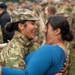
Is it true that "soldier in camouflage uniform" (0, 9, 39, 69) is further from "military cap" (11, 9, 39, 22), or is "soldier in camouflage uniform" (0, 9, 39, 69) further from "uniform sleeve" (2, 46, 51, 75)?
"uniform sleeve" (2, 46, 51, 75)

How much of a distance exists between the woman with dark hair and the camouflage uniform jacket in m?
0.09

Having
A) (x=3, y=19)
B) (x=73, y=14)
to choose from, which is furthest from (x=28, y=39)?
(x=73, y=14)

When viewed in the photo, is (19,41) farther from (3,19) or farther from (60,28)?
(3,19)

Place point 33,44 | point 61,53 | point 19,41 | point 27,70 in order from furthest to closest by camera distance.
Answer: point 33,44, point 19,41, point 61,53, point 27,70

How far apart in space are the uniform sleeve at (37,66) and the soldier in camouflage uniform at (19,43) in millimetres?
254

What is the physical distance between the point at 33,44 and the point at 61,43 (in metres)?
0.48

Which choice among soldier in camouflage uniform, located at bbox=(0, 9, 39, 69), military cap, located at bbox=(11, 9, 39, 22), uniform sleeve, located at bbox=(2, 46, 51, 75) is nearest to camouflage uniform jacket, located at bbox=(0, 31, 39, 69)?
soldier in camouflage uniform, located at bbox=(0, 9, 39, 69)

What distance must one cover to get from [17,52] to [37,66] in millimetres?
429

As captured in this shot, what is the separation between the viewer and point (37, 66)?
2.86 meters

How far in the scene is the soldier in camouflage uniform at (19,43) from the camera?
3.17 meters

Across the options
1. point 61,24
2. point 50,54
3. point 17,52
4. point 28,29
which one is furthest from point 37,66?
point 28,29

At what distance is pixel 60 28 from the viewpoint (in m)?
3.18

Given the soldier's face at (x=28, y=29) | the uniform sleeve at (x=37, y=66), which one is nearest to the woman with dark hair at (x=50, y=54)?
the uniform sleeve at (x=37, y=66)

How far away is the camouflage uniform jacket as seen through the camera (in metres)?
3.16
